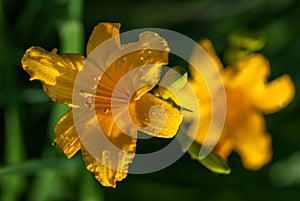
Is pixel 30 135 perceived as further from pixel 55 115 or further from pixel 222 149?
pixel 222 149

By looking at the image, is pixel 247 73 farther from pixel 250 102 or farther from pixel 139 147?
pixel 139 147

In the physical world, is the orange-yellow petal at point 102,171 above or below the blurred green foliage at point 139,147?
above

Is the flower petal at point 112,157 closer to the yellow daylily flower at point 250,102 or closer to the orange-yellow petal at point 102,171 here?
the orange-yellow petal at point 102,171

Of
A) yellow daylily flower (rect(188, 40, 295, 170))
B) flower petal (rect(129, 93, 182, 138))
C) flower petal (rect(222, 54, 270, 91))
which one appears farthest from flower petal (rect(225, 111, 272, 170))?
flower petal (rect(129, 93, 182, 138))

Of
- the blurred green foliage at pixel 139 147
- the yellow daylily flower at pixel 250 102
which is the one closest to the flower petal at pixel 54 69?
the blurred green foliage at pixel 139 147

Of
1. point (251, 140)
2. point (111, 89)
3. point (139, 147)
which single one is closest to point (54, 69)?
point (111, 89)

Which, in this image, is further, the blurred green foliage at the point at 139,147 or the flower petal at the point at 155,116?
the blurred green foliage at the point at 139,147

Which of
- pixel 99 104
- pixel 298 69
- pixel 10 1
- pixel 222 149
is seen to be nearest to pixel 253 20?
pixel 298 69
